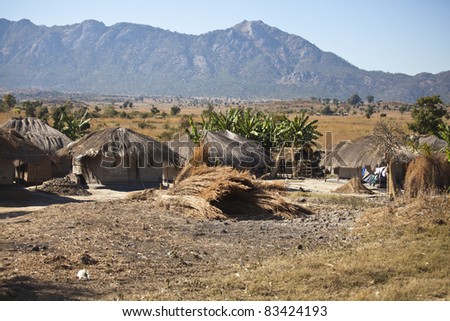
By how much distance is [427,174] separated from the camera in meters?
21.7

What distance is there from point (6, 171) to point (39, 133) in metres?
7.75

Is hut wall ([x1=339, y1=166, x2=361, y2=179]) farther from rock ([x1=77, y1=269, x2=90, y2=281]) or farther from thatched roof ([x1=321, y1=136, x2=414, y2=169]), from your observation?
rock ([x1=77, y1=269, x2=90, y2=281])

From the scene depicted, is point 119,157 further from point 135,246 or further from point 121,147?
point 135,246

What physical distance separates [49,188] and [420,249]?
15486 millimetres

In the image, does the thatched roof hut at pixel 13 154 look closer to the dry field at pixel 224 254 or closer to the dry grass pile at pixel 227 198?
the dry field at pixel 224 254

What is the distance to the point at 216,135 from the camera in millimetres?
31375

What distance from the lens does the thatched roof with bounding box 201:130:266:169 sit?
30141 mm

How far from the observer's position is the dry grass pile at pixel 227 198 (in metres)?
16.0

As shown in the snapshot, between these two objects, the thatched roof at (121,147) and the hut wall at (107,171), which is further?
the hut wall at (107,171)

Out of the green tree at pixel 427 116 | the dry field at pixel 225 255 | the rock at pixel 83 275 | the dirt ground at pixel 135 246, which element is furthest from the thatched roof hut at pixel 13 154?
the green tree at pixel 427 116

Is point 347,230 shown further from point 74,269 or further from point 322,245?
point 74,269

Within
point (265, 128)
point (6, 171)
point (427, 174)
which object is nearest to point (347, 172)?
point (265, 128)

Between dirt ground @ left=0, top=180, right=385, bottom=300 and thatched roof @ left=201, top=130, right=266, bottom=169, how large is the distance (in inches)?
460

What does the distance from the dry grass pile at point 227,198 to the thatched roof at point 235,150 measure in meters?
12.4
